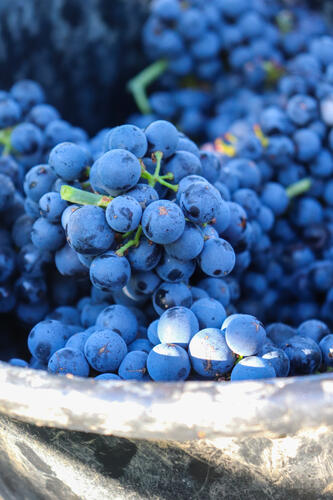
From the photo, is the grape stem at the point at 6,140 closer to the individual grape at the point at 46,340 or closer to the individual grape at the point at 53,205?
the individual grape at the point at 53,205

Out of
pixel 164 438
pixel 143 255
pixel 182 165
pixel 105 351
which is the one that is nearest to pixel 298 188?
pixel 182 165

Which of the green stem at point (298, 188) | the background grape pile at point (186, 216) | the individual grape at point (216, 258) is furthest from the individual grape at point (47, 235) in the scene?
the green stem at point (298, 188)

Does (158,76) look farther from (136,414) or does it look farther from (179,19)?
(136,414)

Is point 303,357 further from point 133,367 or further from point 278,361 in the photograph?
point 133,367

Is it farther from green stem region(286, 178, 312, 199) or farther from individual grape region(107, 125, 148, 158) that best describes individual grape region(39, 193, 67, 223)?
green stem region(286, 178, 312, 199)

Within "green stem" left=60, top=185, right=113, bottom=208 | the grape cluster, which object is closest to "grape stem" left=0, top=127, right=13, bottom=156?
the grape cluster

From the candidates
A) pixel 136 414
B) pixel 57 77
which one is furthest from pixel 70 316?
pixel 57 77

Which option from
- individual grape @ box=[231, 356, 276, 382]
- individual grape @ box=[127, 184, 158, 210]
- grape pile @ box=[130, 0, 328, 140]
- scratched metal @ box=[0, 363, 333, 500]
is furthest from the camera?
grape pile @ box=[130, 0, 328, 140]

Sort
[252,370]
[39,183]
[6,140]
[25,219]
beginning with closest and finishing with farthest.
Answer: [252,370] < [39,183] < [25,219] < [6,140]
